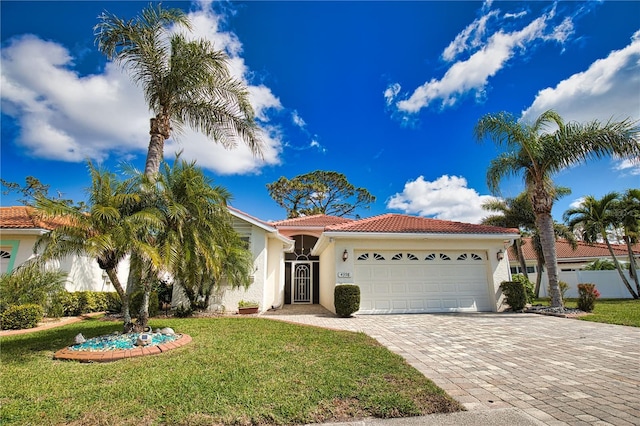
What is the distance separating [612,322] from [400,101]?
1218cm

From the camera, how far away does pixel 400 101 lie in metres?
14.9

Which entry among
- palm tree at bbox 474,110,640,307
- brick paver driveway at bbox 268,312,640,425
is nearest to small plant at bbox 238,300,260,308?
brick paver driveway at bbox 268,312,640,425

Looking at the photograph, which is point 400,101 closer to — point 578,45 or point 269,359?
point 578,45

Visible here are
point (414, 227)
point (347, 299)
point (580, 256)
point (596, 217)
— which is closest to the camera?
point (347, 299)

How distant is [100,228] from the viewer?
6414mm

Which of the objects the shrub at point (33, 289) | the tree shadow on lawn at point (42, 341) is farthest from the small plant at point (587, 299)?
the shrub at point (33, 289)

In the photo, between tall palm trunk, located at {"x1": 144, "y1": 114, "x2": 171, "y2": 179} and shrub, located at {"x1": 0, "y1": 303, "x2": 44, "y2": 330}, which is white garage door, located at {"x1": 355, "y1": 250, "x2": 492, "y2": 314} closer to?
tall palm trunk, located at {"x1": 144, "y1": 114, "x2": 171, "y2": 179}

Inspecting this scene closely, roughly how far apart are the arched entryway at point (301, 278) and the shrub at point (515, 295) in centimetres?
1076

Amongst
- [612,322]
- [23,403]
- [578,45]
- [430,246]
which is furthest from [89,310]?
[578,45]

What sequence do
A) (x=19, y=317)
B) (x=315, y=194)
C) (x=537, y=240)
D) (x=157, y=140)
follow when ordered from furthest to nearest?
(x=315, y=194) < (x=537, y=240) < (x=157, y=140) < (x=19, y=317)

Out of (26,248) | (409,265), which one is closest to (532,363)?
(409,265)

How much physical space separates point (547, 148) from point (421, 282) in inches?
323

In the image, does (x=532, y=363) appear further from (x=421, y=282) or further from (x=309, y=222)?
(x=309, y=222)

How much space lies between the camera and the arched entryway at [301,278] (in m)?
19.1
